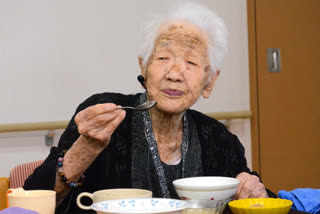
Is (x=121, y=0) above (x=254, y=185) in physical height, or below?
above

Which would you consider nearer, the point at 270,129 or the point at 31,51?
the point at 31,51

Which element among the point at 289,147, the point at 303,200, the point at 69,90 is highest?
the point at 69,90

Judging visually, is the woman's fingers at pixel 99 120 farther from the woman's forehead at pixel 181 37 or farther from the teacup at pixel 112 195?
the woman's forehead at pixel 181 37

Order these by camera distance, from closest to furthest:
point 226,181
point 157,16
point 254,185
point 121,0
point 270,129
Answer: point 226,181 < point 254,185 < point 157,16 < point 121,0 < point 270,129

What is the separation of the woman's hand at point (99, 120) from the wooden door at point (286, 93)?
96.0 inches

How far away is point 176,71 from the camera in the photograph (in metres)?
1.72

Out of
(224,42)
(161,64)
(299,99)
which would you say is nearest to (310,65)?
(299,99)

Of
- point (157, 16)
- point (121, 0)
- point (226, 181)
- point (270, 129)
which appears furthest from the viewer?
point (270, 129)

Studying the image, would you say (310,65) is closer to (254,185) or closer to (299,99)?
(299,99)

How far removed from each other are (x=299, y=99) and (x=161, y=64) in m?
2.28

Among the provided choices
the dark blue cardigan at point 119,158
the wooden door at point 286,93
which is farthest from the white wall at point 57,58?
the dark blue cardigan at point 119,158

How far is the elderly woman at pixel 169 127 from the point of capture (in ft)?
5.49

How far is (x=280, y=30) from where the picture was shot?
12.2 ft

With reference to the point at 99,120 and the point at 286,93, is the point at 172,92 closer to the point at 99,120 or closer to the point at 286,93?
the point at 99,120
